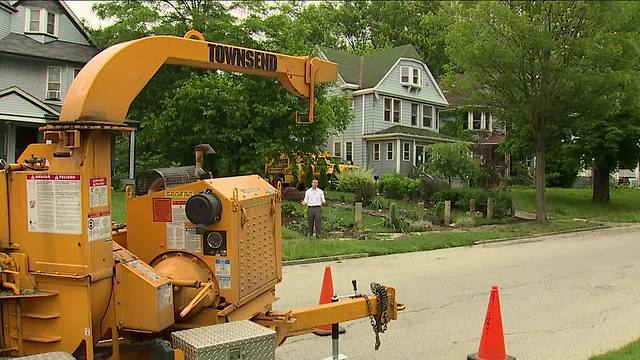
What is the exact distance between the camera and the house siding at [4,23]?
90.9 feet

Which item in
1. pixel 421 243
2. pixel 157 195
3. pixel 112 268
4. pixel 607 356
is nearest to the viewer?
pixel 112 268

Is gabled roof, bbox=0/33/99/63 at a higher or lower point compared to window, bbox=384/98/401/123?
higher

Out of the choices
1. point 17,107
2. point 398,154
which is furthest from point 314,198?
point 398,154

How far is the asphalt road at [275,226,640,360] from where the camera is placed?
6848 mm

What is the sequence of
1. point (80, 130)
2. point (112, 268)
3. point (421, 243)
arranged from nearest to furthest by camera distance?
point (80, 130), point (112, 268), point (421, 243)

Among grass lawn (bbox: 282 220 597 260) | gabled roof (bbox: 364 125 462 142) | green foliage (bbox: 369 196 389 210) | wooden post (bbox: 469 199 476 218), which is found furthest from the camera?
gabled roof (bbox: 364 125 462 142)

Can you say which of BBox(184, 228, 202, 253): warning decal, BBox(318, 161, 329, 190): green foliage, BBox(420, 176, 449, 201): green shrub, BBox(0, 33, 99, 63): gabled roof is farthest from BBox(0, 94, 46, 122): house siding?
BBox(184, 228, 202, 253): warning decal

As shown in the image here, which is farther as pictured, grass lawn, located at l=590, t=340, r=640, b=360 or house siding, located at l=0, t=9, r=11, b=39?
house siding, located at l=0, t=9, r=11, b=39

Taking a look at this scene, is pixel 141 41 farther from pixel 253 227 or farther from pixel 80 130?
pixel 253 227

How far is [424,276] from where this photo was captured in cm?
1167

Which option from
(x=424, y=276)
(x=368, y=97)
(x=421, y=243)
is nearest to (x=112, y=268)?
(x=424, y=276)

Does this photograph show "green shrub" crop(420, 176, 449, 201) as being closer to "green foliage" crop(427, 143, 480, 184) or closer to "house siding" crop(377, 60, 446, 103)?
"green foliage" crop(427, 143, 480, 184)

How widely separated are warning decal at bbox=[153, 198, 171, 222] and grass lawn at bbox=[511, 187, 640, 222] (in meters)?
24.5

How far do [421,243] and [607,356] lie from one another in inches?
398
